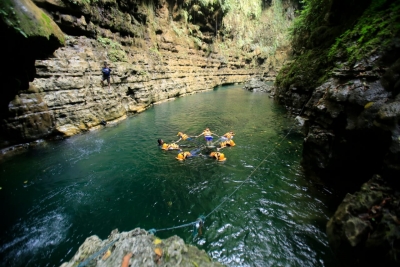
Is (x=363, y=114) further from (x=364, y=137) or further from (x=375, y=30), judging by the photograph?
(x=375, y=30)

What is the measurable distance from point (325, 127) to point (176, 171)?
19.1 ft

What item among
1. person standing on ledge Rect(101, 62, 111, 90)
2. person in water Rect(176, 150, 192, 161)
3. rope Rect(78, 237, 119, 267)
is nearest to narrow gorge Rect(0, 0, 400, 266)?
rope Rect(78, 237, 119, 267)

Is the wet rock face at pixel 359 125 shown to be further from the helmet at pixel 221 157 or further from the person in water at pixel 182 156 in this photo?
the person in water at pixel 182 156

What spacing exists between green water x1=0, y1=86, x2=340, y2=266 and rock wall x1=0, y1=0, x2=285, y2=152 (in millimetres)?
1875

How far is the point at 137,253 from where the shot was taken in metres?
2.84

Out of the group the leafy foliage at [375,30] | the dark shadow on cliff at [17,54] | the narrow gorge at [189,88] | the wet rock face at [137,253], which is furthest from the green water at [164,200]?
the leafy foliage at [375,30]

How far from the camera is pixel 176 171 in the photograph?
846cm

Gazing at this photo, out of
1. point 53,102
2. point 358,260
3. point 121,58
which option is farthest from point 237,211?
point 121,58

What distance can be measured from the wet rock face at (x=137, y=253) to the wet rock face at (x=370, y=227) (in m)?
2.26

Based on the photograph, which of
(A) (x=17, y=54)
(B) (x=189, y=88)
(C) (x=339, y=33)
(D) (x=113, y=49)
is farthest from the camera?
(B) (x=189, y=88)

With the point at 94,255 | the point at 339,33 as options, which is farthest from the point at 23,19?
the point at 339,33

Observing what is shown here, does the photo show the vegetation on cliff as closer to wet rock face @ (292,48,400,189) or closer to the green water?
wet rock face @ (292,48,400,189)

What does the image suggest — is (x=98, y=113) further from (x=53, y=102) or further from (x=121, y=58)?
(x=121, y=58)

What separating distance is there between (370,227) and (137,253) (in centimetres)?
370
